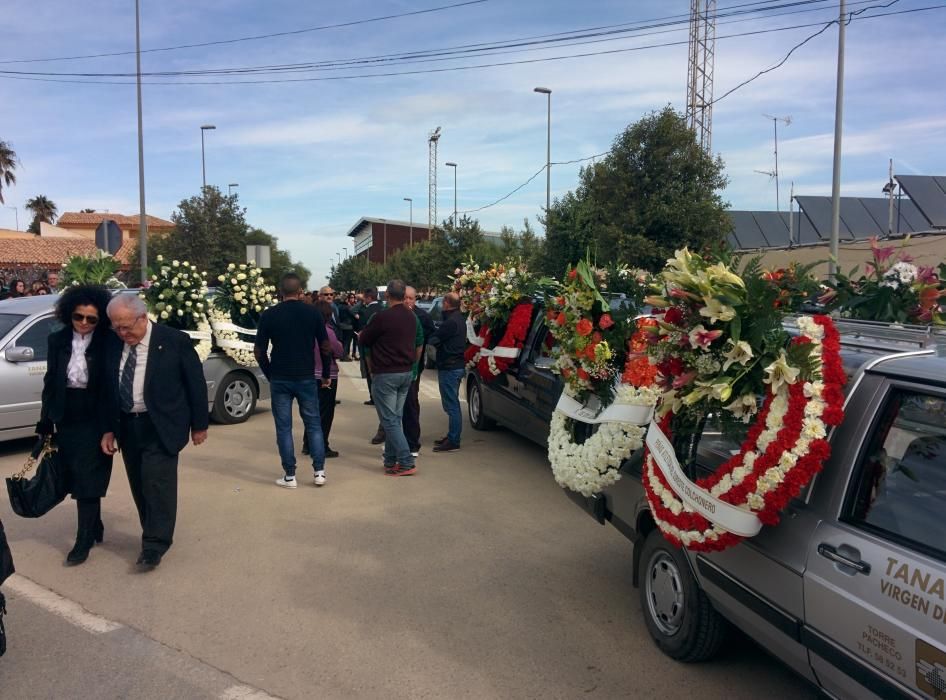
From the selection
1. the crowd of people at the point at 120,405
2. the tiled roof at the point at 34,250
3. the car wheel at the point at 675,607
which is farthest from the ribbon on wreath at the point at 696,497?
the tiled roof at the point at 34,250

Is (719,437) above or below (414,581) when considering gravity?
above

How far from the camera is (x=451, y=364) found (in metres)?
8.77

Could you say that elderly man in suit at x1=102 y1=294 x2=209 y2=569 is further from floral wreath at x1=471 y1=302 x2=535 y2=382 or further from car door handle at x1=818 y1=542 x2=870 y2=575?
floral wreath at x1=471 y1=302 x2=535 y2=382

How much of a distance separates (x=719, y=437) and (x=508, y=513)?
3.09 meters

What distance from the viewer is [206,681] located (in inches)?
146

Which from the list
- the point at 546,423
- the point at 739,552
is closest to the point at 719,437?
the point at 739,552

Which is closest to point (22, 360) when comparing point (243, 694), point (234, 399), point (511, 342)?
point (234, 399)

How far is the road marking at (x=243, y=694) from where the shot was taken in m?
3.55

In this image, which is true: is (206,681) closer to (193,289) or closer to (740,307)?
(740,307)

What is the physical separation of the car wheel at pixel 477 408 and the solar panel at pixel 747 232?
20.8 meters

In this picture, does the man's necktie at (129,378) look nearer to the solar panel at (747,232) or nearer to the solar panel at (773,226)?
the solar panel at (747,232)

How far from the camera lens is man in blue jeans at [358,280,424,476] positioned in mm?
7453

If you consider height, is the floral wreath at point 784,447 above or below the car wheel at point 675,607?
above

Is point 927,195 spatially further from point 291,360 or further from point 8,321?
point 8,321
